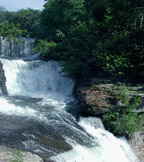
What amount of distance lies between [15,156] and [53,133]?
1.91 meters

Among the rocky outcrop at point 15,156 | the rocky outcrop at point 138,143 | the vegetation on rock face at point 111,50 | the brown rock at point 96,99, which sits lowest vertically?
the rocky outcrop at point 138,143

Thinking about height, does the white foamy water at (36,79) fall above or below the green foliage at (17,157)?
above

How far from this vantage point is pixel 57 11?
763 inches

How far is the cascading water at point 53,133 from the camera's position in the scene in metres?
6.29

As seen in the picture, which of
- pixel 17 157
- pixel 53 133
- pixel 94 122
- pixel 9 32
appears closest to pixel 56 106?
pixel 94 122

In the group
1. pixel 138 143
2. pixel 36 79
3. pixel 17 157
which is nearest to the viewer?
pixel 17 157

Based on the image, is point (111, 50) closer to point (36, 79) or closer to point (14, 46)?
point (36, 79)

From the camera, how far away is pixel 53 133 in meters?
7.23

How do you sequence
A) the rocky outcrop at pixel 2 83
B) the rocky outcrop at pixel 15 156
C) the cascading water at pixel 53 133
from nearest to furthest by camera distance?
the rocky outcrop at pixel 15 156 < the cascading water at pixel 53 133 < the rocky outcrop at pixel 2 83

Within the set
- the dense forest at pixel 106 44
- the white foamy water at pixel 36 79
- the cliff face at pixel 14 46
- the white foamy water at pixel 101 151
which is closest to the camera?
the white foamy water at pixel 101 151

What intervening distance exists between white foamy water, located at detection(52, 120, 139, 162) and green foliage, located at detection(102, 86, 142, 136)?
0.27 meters

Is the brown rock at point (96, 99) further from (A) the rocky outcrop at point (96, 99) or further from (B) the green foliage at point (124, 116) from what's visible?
(B) the green foliage at point (124, 116)

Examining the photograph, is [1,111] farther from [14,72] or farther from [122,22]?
[122,22]

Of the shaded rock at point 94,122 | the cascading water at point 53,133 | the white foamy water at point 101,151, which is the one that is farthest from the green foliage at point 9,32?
the white foamy water at point 101,151
